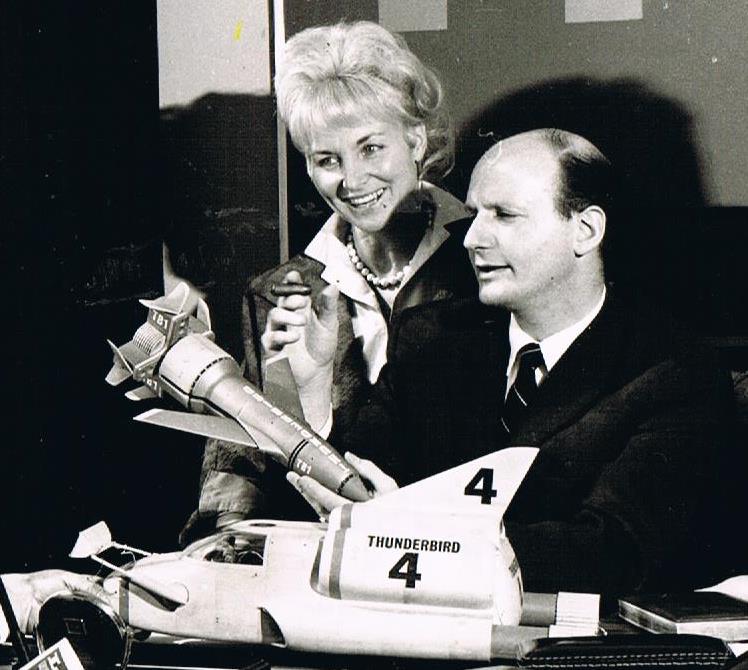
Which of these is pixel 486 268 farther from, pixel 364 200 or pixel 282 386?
pixel 282 386

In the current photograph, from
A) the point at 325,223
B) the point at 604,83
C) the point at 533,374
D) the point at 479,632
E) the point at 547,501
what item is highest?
the point at 604,83

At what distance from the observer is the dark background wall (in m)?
2.35

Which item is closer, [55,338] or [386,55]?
[386,55]

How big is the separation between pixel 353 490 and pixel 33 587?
2.47 feet

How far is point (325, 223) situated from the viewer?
8.17ft

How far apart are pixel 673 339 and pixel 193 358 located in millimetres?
970

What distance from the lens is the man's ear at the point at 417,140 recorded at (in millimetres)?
2436

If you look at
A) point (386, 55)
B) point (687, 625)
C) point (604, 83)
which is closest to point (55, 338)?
point (386, 55)

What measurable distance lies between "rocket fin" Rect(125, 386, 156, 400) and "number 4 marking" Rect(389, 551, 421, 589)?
2.17 feet

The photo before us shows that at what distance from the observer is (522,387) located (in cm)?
243

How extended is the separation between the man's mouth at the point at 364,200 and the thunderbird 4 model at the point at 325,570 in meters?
0.41

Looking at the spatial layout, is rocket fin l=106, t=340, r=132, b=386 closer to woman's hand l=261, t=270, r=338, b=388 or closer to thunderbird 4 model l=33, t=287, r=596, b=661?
thunderbird 4 model l=33, t=287, r=596, b=661

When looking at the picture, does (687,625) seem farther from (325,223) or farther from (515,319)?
(325,223)

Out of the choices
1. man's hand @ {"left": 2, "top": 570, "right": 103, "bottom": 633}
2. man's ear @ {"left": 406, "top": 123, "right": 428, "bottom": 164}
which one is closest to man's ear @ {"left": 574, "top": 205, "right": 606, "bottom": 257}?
man's ear @ {"left": 406, "top": 123, "right": 428, "bottom": 164}
